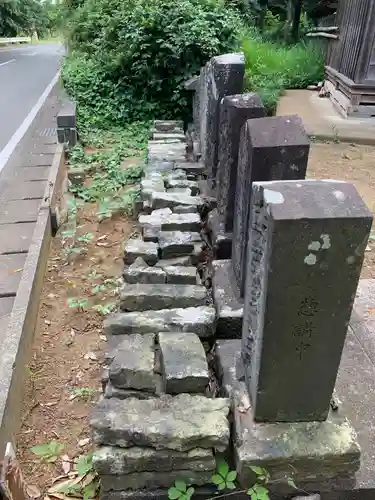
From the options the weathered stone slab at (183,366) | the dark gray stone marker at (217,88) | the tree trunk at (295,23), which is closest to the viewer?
the weathered stone slab at (183,366)

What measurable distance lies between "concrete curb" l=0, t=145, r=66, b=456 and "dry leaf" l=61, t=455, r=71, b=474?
0.28m

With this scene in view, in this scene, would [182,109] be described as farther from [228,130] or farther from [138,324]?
[138,324]

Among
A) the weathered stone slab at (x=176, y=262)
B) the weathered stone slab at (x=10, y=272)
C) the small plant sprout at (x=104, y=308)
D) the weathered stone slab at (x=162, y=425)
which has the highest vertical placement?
the weathered stone slab at (x=162, y=425)

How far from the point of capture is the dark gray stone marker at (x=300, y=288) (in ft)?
5.86

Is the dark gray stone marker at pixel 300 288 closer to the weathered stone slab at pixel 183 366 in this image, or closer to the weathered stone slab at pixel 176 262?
the weathered stone slab at pixel 183 366

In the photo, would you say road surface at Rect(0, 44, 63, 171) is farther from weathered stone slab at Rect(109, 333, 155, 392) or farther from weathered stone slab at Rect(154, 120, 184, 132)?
weathered stone slab at Rect(109, 333, 155, 392)

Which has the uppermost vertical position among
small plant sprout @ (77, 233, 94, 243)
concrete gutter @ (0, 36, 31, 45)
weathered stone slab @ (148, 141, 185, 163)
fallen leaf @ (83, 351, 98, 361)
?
weathered stone slab @ (148, 141, 185, 163)

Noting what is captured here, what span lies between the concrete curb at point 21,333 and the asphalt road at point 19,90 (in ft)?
13.7

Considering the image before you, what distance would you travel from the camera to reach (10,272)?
169 inches

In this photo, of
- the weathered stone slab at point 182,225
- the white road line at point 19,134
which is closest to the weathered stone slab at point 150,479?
the weathered stone slab at point 182,225

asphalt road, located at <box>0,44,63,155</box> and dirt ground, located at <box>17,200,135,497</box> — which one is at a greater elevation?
dirt ground, located at <box>17,200,135,497</box>

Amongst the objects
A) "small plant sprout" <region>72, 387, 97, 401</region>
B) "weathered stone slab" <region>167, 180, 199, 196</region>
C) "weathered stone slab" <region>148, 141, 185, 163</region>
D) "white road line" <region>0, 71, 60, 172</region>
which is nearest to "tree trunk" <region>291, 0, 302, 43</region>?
"white road line" <region>0, 71, 60, 172</region>

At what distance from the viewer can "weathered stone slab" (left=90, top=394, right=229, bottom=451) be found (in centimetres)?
203

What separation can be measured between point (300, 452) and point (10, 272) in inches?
123
